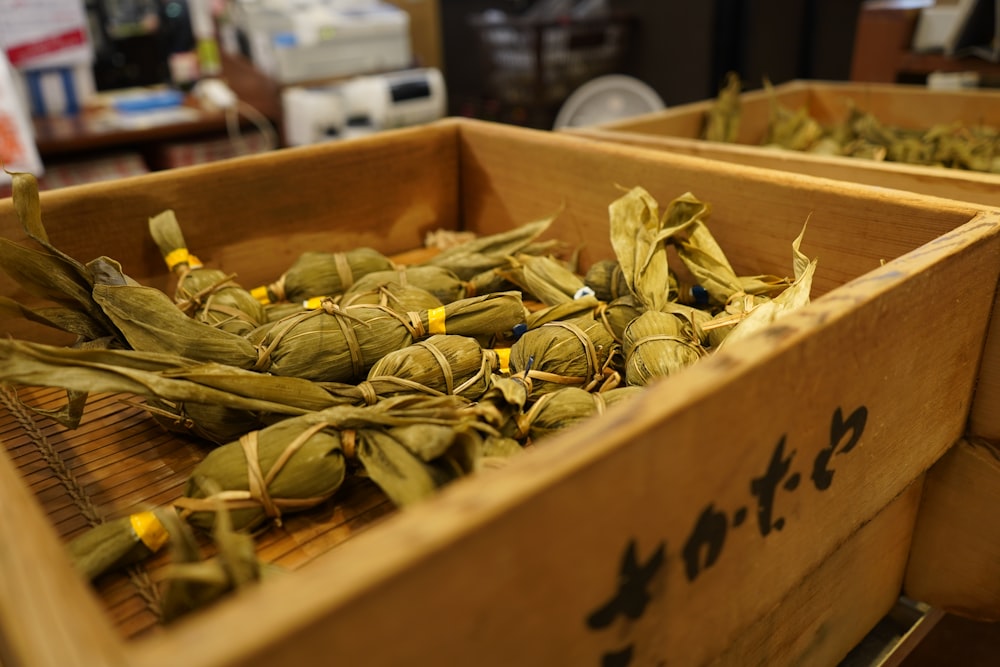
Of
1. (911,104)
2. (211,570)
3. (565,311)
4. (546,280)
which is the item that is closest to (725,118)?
(911,104)

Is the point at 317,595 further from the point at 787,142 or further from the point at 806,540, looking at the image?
the point at 787,142

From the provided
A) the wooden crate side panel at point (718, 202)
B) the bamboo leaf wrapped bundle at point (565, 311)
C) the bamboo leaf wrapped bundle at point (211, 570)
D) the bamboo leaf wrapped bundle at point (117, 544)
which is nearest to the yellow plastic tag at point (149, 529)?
the bamboo leaf wrapped bundle at point (117, 544)

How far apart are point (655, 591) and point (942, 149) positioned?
65.2 inches

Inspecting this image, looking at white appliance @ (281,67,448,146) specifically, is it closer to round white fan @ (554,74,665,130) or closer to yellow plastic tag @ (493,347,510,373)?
round white fan @ (554,74,665,130)

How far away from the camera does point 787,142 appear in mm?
2035

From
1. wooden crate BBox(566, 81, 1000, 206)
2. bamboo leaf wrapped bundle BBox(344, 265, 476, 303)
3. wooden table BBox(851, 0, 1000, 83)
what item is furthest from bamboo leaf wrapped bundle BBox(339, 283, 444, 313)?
wooden table BBox(851, 0, 1000, 83)

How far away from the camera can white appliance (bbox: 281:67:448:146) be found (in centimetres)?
307

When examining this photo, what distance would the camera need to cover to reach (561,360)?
0.94m

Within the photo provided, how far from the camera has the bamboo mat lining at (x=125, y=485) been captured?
2.35 ft

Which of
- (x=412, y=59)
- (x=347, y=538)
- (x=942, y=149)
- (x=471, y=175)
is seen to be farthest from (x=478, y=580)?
(x=412, y=59)

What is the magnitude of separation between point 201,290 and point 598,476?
2.73 ft

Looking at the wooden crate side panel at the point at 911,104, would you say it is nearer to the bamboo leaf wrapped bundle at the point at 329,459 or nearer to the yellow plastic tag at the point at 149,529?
the bamboo leaf wrapped bundle at the point at 329,459

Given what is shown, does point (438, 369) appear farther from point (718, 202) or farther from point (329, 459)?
point (718, 202)

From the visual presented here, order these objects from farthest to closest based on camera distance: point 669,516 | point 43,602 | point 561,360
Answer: point 561,360, point 669,516, point 43,602
